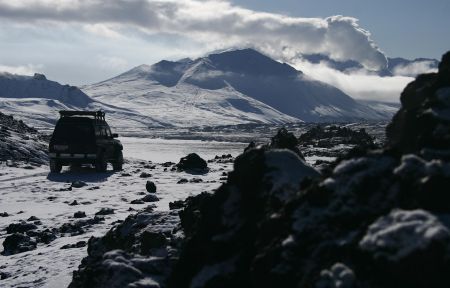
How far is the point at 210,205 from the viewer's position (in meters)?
7.06

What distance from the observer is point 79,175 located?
27.3 m

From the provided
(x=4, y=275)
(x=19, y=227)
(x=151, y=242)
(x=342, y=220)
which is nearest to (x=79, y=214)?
(x=19, y=227)

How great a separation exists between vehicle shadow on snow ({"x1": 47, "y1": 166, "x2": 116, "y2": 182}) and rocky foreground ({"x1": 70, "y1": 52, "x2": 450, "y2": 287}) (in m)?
18.0

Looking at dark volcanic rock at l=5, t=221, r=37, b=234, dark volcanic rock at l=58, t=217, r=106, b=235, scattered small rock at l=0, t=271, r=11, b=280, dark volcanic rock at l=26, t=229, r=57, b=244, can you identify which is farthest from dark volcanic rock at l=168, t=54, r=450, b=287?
dark volcanic rock at l=5, t=221, r=37, b=234

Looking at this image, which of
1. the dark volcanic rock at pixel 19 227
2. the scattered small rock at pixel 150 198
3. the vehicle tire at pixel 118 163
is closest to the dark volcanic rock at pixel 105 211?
the dark volcanic rock at pixel 19 227

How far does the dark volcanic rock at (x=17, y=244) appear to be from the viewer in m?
12.4

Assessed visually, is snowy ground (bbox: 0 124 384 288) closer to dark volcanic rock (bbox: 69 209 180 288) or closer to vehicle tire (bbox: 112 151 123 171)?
dark volcanic rock (bbox: 69 209 180 288)

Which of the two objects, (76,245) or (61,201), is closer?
(76,245)

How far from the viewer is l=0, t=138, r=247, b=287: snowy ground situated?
10477 mm

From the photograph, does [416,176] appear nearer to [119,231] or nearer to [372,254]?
[372,254]

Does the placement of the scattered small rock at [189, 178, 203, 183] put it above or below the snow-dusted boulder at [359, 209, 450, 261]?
below

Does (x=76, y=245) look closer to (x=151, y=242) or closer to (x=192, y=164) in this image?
(x=151, y=242)

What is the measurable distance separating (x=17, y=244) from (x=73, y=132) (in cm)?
1601

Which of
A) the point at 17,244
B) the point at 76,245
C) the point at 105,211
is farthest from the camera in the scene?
the point at 105,211
